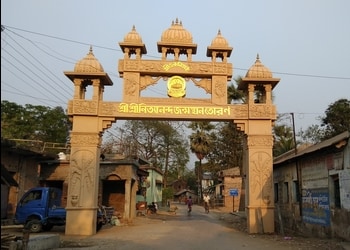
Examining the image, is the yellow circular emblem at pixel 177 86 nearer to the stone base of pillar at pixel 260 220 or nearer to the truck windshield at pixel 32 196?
the stone base of pillar at pixel 260 220

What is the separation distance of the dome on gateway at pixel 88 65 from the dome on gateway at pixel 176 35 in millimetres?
3201

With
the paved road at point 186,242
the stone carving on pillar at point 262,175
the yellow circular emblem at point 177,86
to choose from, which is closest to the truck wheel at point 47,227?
the paved road at point 186,242

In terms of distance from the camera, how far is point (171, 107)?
16891 mm

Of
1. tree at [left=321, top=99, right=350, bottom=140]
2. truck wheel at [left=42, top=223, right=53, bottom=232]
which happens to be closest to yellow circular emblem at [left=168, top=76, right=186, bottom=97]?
truck wheel at [left=42, top=223, right=53, bottom=232]

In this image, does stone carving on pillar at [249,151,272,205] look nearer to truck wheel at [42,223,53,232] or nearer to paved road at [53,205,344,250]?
paved road at [53,205,344,250]

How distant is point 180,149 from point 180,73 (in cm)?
3573

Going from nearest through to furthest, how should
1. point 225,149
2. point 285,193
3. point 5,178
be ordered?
point 5,178
point 285,193
point 225,149

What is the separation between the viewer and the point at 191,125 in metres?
50.2

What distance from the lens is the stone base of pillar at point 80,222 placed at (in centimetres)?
1581

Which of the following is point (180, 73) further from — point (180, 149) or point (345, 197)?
point (180, 149)

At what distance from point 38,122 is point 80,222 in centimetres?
2862

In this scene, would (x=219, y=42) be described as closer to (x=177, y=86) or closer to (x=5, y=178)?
(x=177, y=86)

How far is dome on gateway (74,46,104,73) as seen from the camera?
666 inches

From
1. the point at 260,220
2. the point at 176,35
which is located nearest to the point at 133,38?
the point at 176,35
